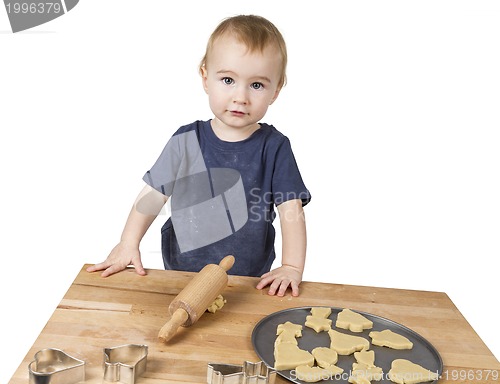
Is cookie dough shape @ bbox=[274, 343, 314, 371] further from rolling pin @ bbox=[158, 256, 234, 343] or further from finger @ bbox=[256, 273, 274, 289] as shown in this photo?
finger @ bbox=[256, 273, 274, 289]

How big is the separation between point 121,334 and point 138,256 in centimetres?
51

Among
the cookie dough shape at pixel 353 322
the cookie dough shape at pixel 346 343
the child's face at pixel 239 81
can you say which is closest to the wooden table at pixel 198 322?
the cookie dough shape at pixel 353 322

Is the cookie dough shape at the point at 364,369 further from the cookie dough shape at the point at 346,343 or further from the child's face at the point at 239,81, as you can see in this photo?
the child's face at the point at 239,81

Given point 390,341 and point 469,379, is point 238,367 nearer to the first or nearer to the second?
point 390,341

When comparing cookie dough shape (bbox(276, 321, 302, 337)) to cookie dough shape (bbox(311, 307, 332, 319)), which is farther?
cookie dough shape (bbox(311, 307, 332, 319))

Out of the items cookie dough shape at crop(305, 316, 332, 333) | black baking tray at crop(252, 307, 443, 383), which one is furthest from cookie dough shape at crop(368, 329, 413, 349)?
cookie dough shape at crop(305, 316, 332, 333)

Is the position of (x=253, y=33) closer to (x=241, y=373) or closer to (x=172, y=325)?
(x=172, y=325)

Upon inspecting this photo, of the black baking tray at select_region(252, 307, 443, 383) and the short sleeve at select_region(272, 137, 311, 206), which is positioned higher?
the short sleeve at select_region(272, 137, 311, 206)

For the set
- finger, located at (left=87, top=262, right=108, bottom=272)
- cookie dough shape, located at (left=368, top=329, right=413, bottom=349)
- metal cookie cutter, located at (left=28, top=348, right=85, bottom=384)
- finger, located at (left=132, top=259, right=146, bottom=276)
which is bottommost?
cookie dough shape, located at (left=368, top=329, right=413, bottom=349)

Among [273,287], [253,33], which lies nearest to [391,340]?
[273,287]

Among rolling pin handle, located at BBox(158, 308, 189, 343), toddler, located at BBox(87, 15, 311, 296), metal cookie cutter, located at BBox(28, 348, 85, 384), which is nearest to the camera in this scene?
metal cookie cutter, located at BBox(28, 348, 85, 384)

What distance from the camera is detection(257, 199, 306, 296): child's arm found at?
241 cm

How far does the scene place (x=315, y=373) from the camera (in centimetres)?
188

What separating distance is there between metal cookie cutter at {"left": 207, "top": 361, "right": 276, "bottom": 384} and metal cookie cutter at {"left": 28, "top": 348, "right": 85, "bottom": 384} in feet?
1.10
